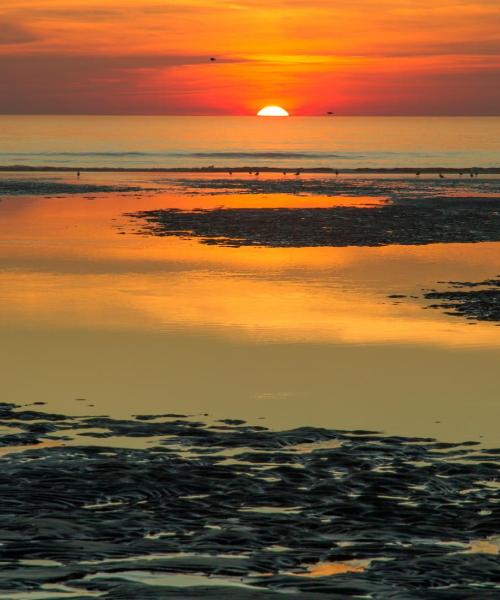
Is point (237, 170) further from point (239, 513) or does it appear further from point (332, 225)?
point (239, 513)

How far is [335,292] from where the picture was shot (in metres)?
28.2

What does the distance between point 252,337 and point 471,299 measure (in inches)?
261

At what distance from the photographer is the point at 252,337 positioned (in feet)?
71.9

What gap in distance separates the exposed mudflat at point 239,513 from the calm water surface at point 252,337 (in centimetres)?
118

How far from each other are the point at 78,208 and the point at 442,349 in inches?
1520

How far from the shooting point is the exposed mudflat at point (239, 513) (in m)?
9.53

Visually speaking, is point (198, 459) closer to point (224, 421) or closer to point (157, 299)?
point (224, 421)

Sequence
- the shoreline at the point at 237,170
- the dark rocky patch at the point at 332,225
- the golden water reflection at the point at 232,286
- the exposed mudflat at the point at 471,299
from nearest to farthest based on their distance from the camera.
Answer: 1. the golden water reflection at the point at 232,286
2. the exposed mudflat at the point at 471,299
3. the dark rocky patch at the point at 332,225
4. the shoreline at the point at 237,170

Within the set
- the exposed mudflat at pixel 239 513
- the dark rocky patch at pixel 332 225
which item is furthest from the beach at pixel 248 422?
the dark rocky patch at pixel 332 225

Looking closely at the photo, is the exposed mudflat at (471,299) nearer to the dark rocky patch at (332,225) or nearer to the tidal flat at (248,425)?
the tidal flat at (248,425)

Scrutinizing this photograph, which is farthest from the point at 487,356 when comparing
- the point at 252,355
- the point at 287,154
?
the point at 287,154

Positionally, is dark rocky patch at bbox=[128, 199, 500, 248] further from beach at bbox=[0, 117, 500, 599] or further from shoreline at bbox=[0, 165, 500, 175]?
shoreline at bbox=[0, 165, 500, 175]

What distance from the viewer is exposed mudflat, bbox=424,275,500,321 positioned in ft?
81.2

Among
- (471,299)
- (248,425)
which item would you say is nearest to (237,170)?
(471,299)
